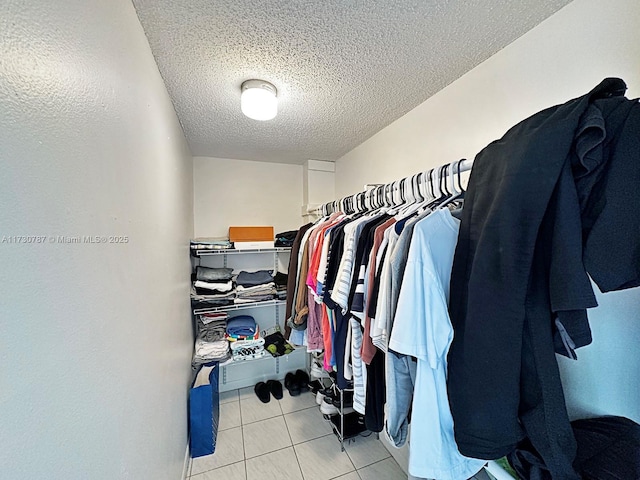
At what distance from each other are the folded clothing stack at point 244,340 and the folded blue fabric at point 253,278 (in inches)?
14.6

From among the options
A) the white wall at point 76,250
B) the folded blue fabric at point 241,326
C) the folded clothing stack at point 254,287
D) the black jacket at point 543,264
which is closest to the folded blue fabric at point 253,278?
the folded clothing stack at point 254,287

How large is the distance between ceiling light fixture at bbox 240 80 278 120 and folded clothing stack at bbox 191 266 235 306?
1.33 metres

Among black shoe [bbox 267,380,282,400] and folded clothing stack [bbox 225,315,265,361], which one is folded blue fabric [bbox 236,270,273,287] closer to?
folded clothing stack [bbox 225,315,265,361]

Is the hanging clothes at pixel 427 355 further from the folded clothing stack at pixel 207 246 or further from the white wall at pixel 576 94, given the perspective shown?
the folded clothing stack at pixel 207 246

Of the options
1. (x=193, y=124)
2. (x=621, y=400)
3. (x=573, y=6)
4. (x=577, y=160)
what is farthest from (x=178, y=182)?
(x=621, y=400)

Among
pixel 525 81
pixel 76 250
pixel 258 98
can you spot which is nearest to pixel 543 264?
pixel 525 81

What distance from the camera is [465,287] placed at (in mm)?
667

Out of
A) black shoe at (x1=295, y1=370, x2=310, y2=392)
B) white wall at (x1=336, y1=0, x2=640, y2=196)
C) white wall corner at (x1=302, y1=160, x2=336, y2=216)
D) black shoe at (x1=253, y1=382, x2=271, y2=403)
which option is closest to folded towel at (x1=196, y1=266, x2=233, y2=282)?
white wall corner at (x1=302, y1=160, x2=336, y2=216)

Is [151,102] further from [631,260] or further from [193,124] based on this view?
[631,260]

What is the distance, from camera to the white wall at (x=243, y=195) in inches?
91.7

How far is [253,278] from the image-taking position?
221 centimetres

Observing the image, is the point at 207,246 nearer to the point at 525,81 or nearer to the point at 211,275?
the point at 211,275

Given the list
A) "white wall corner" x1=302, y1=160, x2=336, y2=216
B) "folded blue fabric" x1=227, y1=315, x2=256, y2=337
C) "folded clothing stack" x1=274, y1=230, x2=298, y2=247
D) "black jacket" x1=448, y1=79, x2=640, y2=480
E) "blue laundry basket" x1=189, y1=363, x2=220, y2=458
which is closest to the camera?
"black jacket" x1=448, y1=79, x2=640, y2=480

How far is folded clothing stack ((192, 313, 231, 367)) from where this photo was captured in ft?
6.30
